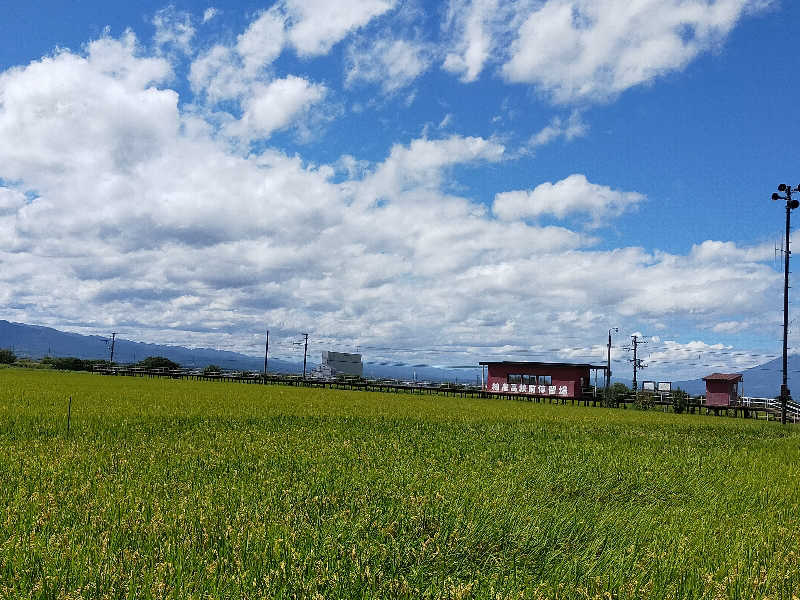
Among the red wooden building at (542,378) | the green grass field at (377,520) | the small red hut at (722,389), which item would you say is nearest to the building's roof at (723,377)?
the small red hut at (722,389)

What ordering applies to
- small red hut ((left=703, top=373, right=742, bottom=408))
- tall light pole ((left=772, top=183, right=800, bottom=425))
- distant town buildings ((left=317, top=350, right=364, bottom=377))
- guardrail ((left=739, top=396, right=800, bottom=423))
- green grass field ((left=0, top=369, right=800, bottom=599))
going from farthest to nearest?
1. distant town buildings ((left=317, top=350, right=364, bottom=377))
2. small red hut ((left=703, top=373, right=742, bottom=408))
3. guardrail ((left=739, top=396, right=800, bottom=423))
4. tall light pole ((left=772, top=183, right=800, bottom=425))
5. green grass field ((left=0, top=369, right=800, bottom=599))

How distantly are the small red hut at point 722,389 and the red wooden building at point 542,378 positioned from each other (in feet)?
33.0

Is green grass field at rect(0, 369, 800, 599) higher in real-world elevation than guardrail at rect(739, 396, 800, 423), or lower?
higher

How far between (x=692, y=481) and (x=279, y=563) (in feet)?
29.6

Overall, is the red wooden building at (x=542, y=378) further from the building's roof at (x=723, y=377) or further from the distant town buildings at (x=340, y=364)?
the distant town buildings at (x=340, y=364)

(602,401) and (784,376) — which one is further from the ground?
(784,376)

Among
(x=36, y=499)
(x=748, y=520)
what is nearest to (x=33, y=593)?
(x=36, y=499)

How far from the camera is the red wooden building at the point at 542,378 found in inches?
2122

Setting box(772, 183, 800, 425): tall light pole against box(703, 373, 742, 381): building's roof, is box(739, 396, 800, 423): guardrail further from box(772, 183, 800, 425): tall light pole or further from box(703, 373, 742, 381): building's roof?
box(772, 183, 800, 425): tall light pole

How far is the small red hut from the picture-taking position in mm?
50194

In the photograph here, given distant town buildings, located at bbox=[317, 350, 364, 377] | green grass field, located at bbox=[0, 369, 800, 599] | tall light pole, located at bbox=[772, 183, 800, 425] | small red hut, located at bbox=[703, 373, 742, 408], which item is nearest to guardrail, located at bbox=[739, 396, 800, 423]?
small red hut, located at bbox=[703, 373, 742, 408]

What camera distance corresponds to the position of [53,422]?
16.5 metres

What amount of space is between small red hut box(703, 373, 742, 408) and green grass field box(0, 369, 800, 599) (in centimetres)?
4043

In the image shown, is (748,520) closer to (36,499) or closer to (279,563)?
(279,563)
